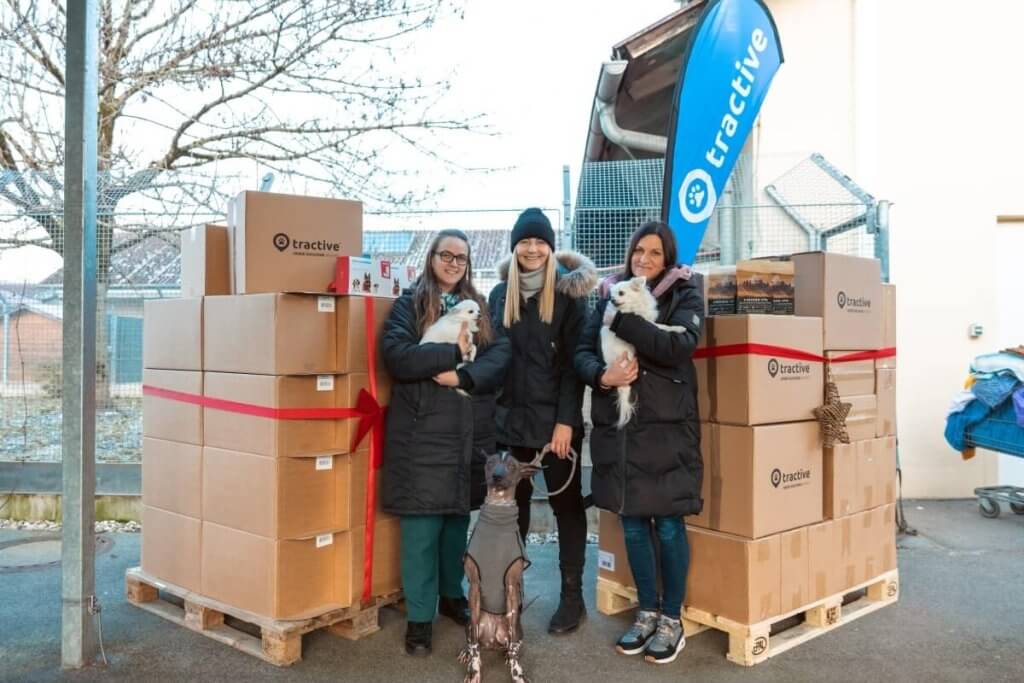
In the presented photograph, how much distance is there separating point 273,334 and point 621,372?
4.46 ft

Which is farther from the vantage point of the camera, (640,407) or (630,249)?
(630,249)

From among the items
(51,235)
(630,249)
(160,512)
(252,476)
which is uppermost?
(51,235)

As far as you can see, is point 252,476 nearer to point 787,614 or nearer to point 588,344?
point 588,344

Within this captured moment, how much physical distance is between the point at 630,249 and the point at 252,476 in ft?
5.91

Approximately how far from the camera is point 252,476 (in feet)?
9.32

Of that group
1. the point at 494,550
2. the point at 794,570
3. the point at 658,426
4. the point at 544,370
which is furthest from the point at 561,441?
the point at 794,570

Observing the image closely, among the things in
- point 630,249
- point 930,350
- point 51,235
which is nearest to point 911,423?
point 930,350

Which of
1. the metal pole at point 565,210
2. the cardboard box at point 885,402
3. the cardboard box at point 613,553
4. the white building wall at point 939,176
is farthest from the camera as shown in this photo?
the white building wall at point 939,176

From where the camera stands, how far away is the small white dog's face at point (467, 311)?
2915 millimetres

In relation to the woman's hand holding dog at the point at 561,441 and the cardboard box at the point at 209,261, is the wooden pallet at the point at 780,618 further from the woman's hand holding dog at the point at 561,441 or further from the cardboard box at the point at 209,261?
the cardboard box at the point at 209,261

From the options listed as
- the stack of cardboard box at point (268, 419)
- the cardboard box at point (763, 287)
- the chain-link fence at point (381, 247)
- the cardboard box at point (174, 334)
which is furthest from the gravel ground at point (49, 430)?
the cardboard box at point (763, 287)

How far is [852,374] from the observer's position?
333 centimetres

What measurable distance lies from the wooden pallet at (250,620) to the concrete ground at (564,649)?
43 millimetres

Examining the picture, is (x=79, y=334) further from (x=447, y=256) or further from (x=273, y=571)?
(x=447, y=256)
